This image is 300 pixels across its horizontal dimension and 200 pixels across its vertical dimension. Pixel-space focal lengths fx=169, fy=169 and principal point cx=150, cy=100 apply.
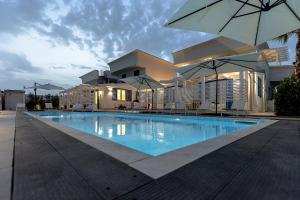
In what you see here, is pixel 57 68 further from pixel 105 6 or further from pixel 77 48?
pixel 105 6

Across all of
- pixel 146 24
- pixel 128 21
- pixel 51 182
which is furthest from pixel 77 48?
pixel 51 182

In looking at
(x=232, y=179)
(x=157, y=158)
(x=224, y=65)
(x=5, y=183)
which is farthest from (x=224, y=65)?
(x=5, y=183)

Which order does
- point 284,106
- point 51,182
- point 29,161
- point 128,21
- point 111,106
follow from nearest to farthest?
point 51,182 < point 29,161 < point 284,106 < point 128,21 < point 111,106

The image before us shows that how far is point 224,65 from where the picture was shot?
31.1 feet

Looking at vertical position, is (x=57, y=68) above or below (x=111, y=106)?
above

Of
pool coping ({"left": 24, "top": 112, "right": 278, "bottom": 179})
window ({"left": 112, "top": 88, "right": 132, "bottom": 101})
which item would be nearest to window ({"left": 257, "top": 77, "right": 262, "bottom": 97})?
pool coping ({"left": 24, "top": 112, "right": 278, "bottom": 179})

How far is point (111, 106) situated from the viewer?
21797mm

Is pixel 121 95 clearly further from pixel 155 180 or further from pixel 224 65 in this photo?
pixel 155 180

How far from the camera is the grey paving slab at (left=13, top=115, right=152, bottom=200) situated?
1.32 meters

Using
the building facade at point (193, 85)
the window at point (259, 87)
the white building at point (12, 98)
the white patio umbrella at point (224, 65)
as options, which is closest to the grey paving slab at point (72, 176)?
the white patio umbrella at point (224, 65)

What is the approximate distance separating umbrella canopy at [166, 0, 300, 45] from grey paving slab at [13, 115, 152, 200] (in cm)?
382

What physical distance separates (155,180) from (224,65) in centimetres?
932

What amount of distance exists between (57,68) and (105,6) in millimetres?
39445

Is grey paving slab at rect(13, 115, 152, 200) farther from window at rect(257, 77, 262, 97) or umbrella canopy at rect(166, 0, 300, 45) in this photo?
window at rect(257, 77, 262, 97)
